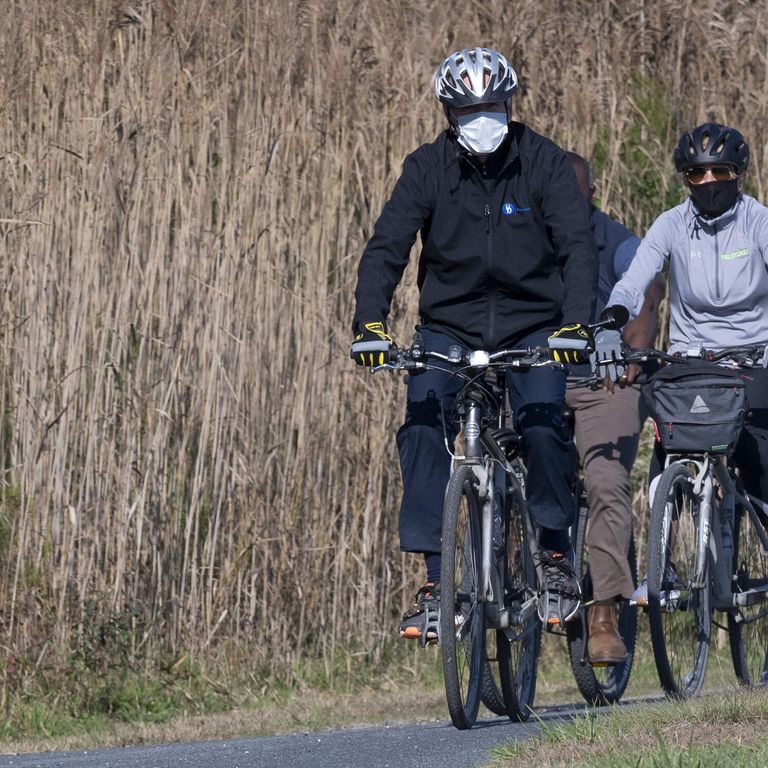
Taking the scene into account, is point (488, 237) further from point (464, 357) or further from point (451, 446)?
point (451, 446)

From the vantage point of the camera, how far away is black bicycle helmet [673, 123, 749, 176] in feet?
21.4

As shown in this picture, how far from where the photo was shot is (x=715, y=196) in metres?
6.55

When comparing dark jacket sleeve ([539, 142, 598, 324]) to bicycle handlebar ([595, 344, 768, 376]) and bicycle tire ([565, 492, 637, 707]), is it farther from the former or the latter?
bicycle tire ([565, 492, 637, 707])

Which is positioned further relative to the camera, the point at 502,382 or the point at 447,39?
the point at 447,39

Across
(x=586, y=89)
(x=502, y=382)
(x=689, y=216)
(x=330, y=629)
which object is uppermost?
(x=586, y=89)

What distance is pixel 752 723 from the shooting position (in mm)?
4695

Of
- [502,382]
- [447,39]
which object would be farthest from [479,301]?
[447,39]

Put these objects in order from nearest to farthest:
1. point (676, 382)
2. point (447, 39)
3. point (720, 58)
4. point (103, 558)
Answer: point (676, 382)
point (103, 558)
point (447, 39)
point (720, 58)

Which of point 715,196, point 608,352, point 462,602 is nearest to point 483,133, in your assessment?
point 608,352

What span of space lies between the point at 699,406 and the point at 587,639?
1179 millimetres

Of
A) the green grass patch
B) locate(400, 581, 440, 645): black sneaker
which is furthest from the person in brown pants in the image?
the green grass patch

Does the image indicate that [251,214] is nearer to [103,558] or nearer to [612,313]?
[103,558]

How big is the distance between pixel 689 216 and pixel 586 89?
9.28ft

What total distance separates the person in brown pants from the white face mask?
3.37 feet
